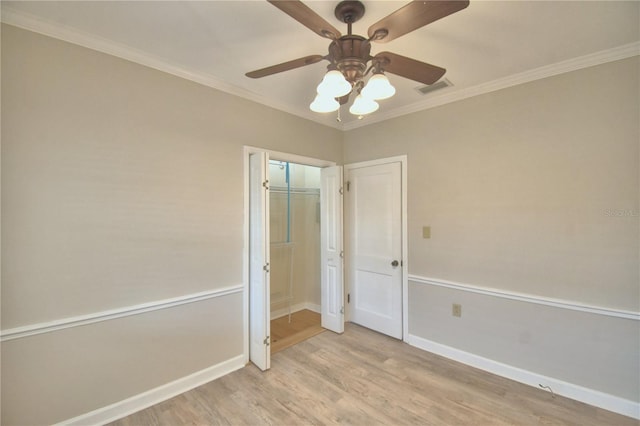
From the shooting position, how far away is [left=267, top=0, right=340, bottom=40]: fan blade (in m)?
1.11

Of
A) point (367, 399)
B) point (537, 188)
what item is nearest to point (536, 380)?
point (367, 399)

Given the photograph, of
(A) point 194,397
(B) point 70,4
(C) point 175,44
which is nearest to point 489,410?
(A) point 194,397

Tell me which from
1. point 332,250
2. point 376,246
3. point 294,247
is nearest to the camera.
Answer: point 376,246

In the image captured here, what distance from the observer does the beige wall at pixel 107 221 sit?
5.42 ft

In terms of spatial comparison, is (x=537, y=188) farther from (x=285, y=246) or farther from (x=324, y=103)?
(x=285, y=246)

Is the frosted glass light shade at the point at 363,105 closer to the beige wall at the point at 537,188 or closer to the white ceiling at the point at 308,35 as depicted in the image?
the white ceiling at the point at 308,35

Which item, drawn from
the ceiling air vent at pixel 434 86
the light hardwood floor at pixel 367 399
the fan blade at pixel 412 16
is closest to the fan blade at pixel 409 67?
the fan blade at pixel 412 16

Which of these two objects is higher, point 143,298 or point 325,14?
point 325,14

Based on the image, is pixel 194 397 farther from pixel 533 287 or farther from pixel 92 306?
pixel 533 287

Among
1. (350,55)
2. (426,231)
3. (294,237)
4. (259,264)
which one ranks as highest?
(350,55)

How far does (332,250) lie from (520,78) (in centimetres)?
250

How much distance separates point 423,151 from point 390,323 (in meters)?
1.99

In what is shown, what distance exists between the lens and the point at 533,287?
7.63ft

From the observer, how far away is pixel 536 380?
229 centimetres
